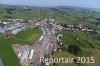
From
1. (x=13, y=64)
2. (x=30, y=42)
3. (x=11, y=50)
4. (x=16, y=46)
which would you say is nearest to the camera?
(x=13, y=64)

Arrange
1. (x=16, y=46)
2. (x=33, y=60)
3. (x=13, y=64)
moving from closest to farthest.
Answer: (x=13, y=64), (x=33, y=60), (x=16, y=46)

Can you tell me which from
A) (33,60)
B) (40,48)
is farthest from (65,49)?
(33,60)

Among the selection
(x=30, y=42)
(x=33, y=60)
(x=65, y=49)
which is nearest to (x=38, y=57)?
(x=33, y=60)

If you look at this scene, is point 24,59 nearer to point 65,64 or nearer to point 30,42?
point 65,64

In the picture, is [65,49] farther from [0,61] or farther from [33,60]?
[0,61]

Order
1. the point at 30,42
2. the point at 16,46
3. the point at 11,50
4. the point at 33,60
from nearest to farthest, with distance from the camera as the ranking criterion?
the point at 33,60
the point at 11,50
the point at 16,46
the point at 30,42

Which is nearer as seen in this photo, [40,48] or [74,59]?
[74,59]

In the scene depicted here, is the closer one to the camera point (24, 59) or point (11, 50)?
point (24, 59)

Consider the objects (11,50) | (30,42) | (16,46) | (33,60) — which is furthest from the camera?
(30,42)
